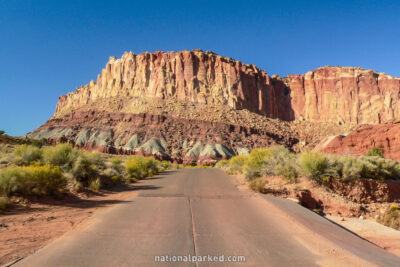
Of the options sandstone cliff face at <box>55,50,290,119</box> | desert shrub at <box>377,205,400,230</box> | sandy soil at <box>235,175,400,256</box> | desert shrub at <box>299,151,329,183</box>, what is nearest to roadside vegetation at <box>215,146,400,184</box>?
desert shrub at <box>299,151,329,183</box>

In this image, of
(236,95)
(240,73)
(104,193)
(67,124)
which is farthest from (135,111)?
(104,193)

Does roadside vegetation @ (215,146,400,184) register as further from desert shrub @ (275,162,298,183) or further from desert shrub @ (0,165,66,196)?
desert shrub @ (0,165,66,196)

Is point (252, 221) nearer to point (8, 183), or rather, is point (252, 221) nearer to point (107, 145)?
point (8, 183)

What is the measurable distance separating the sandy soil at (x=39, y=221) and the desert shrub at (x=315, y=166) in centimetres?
775

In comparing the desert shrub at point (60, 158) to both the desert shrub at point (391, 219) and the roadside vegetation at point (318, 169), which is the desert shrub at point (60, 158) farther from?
the desert shrub at point (391, 219)

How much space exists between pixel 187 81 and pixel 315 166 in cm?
7948

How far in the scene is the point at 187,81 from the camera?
8812cm

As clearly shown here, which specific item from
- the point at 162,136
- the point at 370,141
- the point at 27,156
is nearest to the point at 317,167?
the point at 27,156

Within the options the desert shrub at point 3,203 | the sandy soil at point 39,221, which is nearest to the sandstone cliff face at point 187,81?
the sandy soil at point 39,221

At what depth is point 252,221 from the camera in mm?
5855

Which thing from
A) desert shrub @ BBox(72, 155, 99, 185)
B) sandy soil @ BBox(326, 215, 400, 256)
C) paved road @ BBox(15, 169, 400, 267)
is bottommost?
sandy soil @ BBox(326, 215, 400, 256)

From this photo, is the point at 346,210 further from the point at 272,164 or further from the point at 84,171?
the point at 84,171

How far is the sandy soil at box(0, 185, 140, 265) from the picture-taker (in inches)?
167

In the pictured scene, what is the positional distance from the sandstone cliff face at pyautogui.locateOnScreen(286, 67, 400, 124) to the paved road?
99604mm
